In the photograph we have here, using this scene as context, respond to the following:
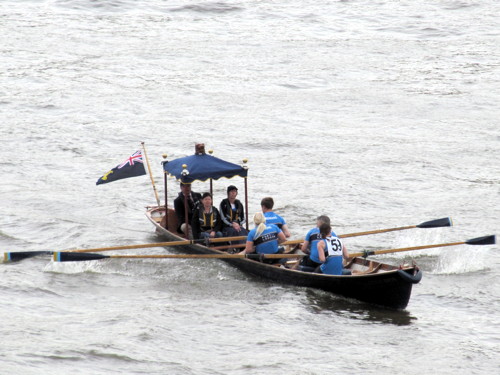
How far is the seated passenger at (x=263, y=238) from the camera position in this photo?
15891 mm

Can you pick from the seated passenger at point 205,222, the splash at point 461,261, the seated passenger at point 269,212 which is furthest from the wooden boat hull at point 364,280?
the splash at point 461,261

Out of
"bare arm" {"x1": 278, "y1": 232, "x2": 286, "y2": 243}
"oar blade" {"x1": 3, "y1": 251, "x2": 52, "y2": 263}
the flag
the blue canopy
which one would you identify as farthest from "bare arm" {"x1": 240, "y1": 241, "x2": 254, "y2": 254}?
the flag

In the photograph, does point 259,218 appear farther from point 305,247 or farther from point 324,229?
point 324,229

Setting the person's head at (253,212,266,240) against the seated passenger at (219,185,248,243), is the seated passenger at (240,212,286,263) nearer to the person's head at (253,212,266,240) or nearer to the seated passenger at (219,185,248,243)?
the person's head at (253,212,266,240)

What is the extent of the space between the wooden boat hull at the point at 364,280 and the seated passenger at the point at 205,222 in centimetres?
123

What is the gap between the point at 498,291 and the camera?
16.4m

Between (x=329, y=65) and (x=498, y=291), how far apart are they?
68.0 feet

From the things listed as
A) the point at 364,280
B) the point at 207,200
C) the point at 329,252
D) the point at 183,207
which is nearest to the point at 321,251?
the point at 329,252

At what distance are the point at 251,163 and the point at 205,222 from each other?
888 centimetres

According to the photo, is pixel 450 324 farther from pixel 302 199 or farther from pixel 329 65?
pixel 329 65

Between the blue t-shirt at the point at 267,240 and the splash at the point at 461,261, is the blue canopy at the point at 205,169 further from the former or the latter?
the splash at the point at 461,261

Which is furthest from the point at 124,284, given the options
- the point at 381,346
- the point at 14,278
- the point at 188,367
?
the point at 381,346

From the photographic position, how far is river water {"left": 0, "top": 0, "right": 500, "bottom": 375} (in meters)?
13.7

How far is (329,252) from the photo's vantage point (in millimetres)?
14961
